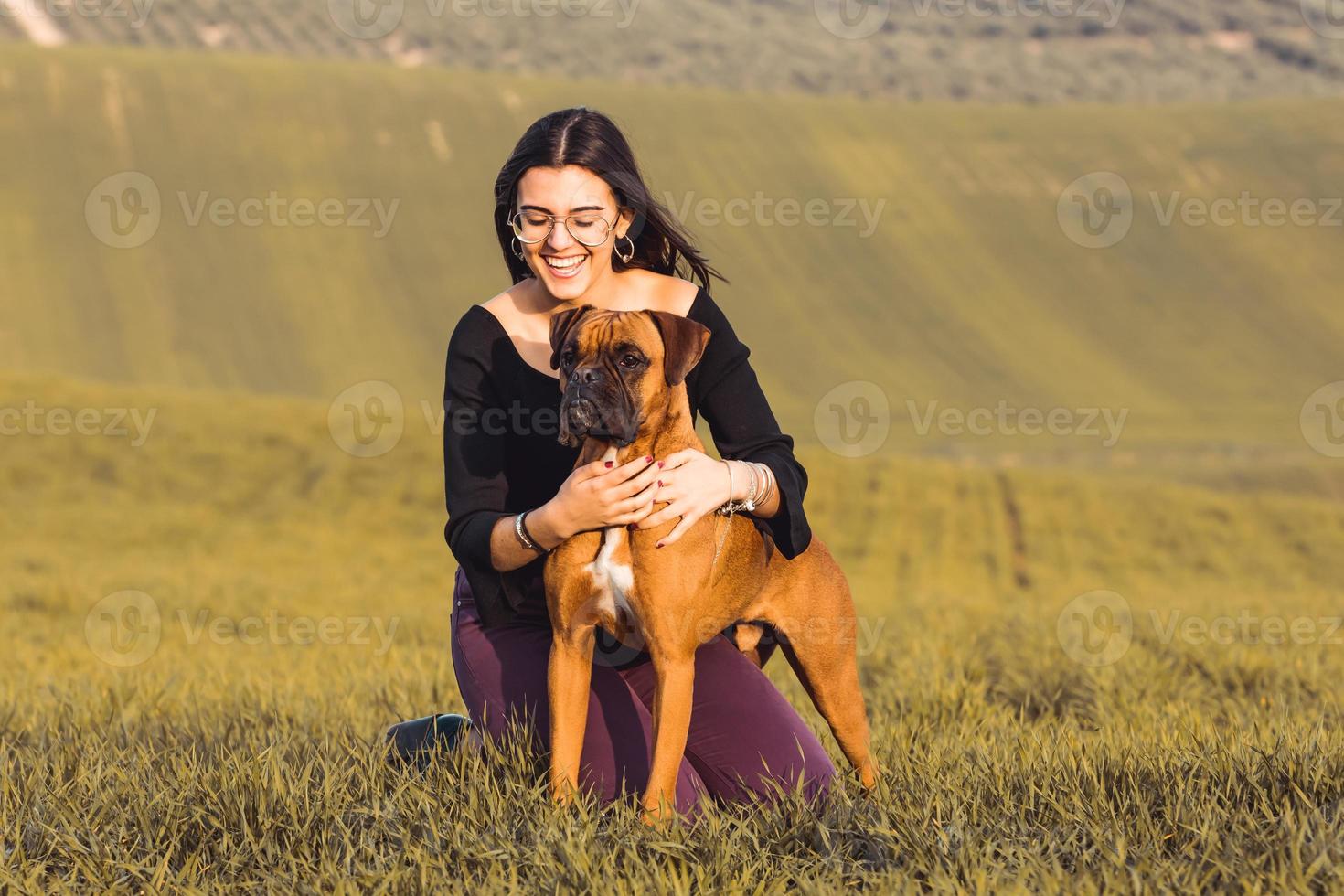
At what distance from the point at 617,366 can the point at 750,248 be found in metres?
63.5

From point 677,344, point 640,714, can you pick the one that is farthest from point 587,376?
point 640,714

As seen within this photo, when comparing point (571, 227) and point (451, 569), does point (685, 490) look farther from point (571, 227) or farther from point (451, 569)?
point (451, 569)

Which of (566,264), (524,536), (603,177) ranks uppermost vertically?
(603,177)

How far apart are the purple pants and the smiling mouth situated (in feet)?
3.16

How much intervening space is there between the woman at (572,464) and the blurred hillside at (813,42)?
99.1m

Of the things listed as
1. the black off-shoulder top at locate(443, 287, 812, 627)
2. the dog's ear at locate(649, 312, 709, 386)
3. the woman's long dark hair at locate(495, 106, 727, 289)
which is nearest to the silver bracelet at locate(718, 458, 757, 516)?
the black off-shoulder top at locate(443, 287, 812, 627)

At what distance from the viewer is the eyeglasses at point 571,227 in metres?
3.72

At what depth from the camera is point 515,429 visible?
388cm

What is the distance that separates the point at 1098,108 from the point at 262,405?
79.3 meters

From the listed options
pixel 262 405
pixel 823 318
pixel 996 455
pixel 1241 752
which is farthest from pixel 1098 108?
pixel 1241 752

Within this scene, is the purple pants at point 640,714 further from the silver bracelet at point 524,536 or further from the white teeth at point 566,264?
the white teeth at point 566,264

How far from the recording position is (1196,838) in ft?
9.37

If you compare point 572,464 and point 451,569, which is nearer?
point 572,464

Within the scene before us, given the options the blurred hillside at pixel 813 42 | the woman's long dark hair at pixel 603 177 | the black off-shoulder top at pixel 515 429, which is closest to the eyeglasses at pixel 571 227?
the woman's long dark hair at pixel 603 177
